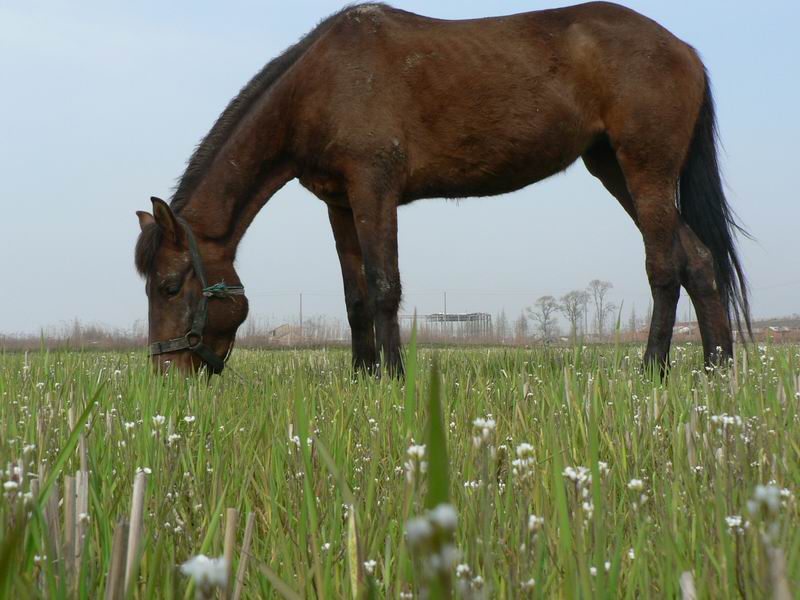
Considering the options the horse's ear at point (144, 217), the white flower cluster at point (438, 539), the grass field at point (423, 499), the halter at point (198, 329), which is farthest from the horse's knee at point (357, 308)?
the white flower cluster at point (438, 539)

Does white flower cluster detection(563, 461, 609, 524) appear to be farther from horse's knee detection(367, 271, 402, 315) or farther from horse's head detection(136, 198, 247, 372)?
horse's head detection(136, 198, 247, 372)

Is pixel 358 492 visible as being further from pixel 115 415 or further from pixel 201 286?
pixel 201 286

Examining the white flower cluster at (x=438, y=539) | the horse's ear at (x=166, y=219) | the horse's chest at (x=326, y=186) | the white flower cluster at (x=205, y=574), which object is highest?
the horse's chest at (x=326, y=186)

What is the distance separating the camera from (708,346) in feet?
18.4

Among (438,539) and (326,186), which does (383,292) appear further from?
(438,539)

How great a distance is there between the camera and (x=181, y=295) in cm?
542

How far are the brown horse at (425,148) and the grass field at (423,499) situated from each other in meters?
2.17

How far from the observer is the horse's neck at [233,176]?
5.61 metres

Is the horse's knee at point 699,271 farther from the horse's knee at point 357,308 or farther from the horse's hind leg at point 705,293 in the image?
the horse's knee at point 357,308

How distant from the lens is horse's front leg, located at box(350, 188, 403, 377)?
5156mm

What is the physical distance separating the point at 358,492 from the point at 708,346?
177 inches

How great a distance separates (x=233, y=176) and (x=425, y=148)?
1.50 meters

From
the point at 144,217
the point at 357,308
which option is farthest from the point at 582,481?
the point at 144,217

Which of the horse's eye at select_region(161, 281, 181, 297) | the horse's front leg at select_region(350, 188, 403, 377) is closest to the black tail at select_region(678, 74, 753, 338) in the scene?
the horse's front leg at select_region(350, 188, 403, 377)
